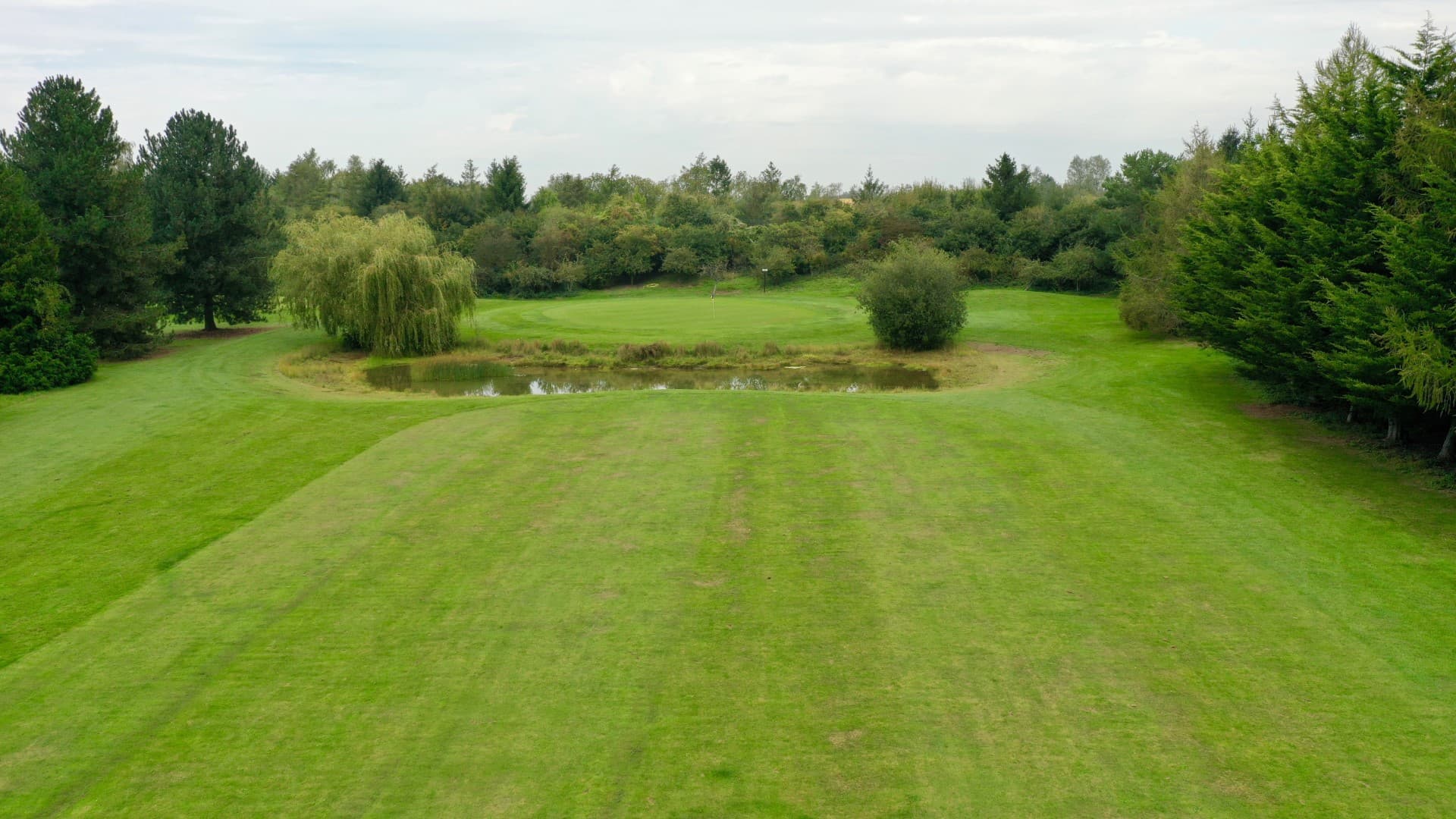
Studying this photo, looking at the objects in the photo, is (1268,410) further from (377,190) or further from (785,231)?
(377,190)

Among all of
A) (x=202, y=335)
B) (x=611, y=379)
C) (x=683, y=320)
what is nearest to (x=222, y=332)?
(x=202, y=335)

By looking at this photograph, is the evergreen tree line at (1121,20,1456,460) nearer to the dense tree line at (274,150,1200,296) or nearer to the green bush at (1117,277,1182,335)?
the green bush at (1117,277,1182,335)

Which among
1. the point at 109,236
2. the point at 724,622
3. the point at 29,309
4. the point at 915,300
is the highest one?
the point at 109,236

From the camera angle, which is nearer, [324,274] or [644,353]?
[324,274]

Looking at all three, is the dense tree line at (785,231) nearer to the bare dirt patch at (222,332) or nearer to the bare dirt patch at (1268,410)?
the bare dirt patch at (222,332)

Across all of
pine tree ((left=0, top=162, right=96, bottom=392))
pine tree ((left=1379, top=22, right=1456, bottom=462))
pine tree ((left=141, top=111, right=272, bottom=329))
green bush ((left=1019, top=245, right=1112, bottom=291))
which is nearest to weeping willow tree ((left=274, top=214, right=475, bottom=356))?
pine tree ((left=141, top=111, right=272, bottom=329))

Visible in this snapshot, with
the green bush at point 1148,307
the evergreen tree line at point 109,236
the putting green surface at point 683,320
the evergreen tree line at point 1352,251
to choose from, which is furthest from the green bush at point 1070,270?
the evergreen tree line at point 109,236
